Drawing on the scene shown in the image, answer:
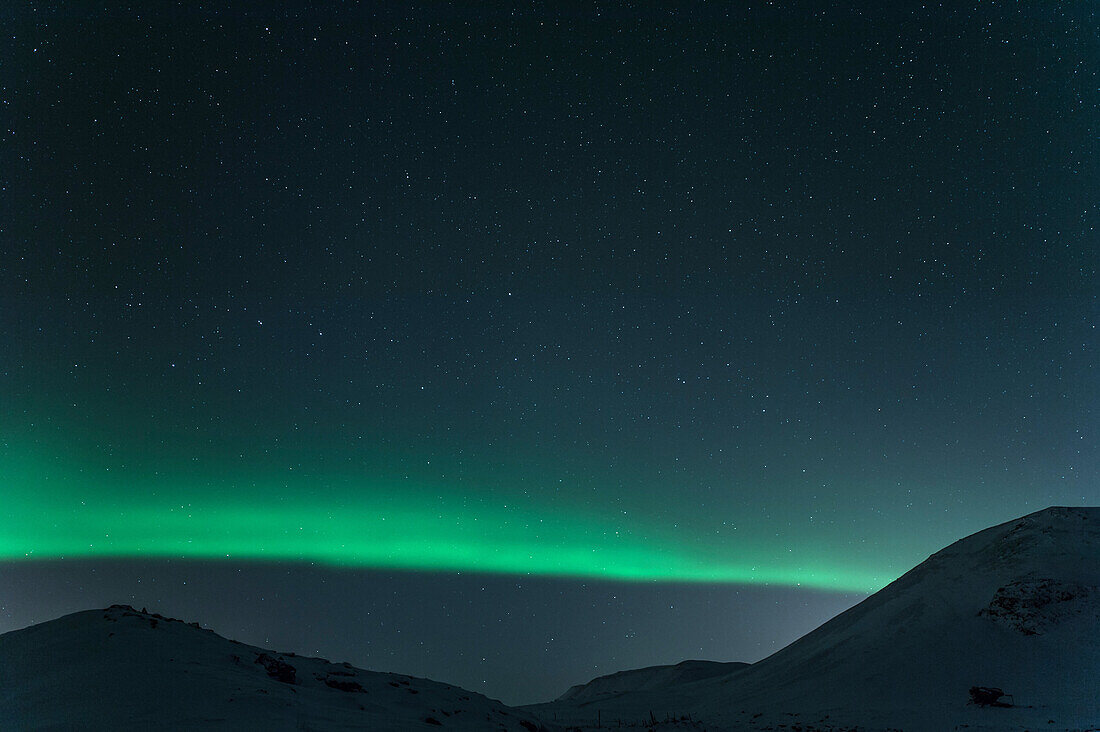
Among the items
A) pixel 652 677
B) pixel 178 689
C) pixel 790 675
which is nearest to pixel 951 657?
pixel 790 675

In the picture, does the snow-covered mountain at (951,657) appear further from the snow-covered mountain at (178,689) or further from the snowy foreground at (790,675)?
the snow-covered mountain at (178,689)

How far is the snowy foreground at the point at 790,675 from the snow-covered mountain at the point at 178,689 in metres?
0.05

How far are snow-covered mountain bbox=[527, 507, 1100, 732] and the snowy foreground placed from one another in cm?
12

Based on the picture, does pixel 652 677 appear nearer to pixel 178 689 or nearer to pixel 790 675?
pixel 790 675

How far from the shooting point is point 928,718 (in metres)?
26.4

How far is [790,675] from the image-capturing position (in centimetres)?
4172

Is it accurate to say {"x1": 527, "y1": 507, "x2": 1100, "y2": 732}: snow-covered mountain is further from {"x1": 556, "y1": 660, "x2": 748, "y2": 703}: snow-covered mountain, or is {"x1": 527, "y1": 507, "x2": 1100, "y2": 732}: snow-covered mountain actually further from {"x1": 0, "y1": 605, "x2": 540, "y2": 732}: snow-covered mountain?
{"x1": 556, "y1": 660, "x2": 748, "y2": 703}: snow-covered mountain

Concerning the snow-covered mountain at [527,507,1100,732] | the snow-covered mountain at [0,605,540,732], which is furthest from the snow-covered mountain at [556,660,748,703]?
the snow-covered mountain at [0,605,540,732]

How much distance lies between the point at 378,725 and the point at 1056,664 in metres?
33.7

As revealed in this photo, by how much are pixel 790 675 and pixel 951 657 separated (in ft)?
33.7

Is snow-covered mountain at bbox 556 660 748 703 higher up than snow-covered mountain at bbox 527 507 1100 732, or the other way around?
snow-covered mountain at bbox 527 507 1100 732

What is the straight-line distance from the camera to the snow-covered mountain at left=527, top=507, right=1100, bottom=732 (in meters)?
27.4

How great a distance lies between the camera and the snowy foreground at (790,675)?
40.5 feet

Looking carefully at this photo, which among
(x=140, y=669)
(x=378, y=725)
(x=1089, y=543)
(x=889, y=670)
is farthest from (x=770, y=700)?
(x=140, y=669)
